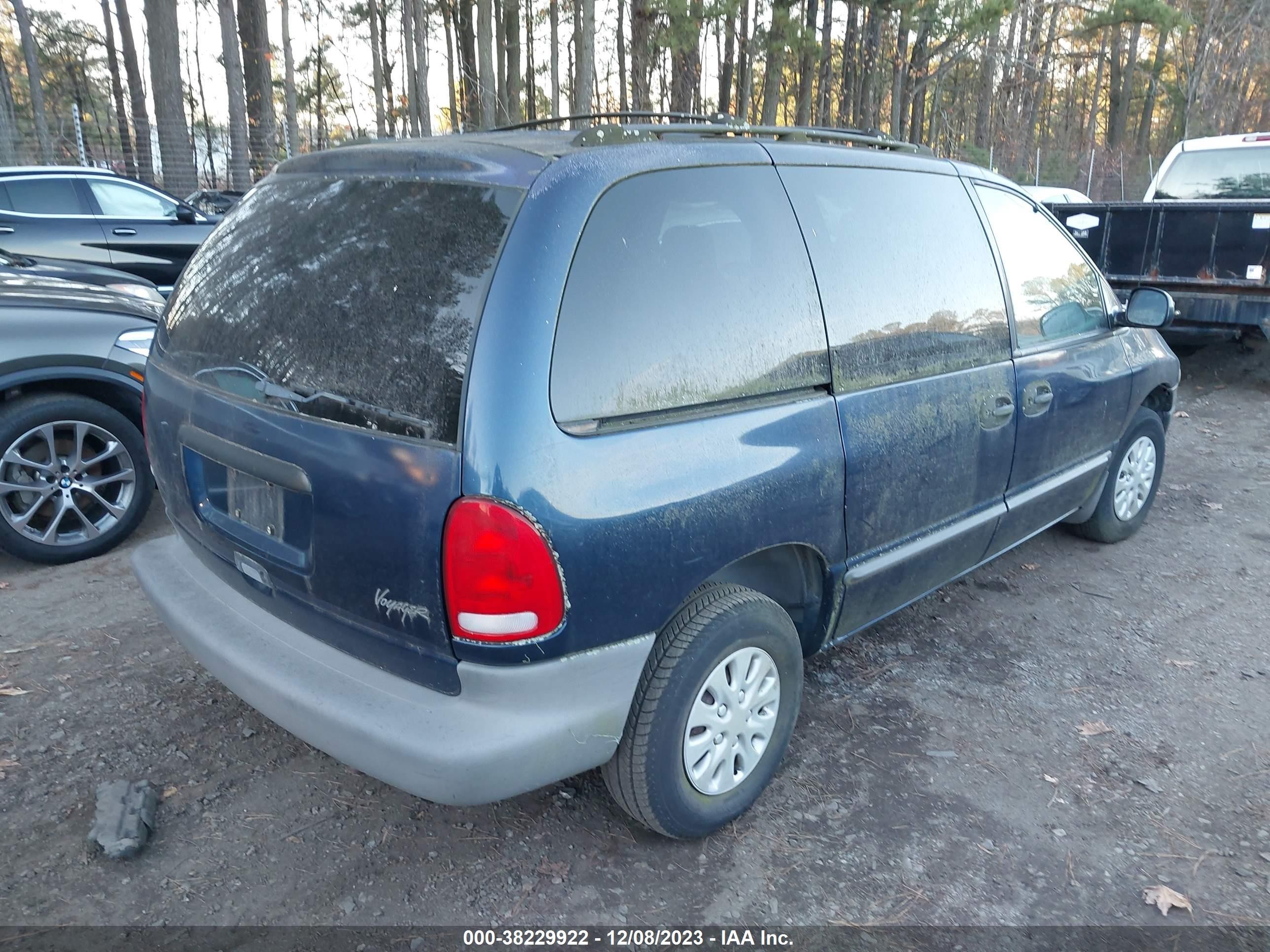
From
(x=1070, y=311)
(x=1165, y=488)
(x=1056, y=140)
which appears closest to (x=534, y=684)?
(x=1070, y=311)

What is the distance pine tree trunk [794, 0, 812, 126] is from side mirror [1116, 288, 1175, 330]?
65.2 ft

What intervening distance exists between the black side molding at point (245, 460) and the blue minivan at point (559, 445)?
12 mm

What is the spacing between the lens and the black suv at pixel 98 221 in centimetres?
938

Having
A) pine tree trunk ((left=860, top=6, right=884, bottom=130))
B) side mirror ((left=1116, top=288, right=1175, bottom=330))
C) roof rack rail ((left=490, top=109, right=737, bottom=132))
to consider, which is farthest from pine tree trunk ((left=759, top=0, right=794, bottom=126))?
roof rack rail ((left=490, top=109, right=737, bottom=132))

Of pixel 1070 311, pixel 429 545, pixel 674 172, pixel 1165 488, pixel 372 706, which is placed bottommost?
pixel 1165 488

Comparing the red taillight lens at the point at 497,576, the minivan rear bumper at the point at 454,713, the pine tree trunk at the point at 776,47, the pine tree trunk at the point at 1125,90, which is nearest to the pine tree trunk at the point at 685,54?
the pine tree trunk at the point at 776,47

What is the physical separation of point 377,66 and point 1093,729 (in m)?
33.5

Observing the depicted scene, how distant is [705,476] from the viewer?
2.44 m

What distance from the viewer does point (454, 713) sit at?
2221mm

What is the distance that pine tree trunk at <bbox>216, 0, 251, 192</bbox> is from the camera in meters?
18.3

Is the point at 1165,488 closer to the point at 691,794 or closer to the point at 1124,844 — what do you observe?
the point at 1124,844

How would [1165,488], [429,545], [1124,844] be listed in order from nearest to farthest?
[429,545]
[1124,844]
[1165,488]

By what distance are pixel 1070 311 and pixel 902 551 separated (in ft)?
5.36

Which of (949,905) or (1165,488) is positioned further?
(1165,488)
